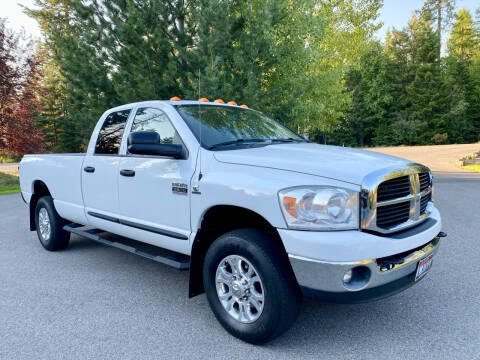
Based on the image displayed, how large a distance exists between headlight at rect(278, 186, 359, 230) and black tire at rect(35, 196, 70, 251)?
407 centimetres

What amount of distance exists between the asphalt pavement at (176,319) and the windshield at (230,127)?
63.1 inches

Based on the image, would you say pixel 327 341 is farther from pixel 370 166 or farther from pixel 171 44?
pixel 171 44

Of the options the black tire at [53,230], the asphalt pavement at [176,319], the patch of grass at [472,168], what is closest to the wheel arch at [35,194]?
the black tire at [53,230]

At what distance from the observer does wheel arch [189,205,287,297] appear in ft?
9.89

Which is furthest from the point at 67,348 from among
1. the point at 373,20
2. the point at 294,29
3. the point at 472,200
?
the point at 373,20

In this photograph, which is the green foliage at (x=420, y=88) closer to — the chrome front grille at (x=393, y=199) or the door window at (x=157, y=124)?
the door window at (x=157, y=124)

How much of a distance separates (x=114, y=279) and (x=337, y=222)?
289 centimetres

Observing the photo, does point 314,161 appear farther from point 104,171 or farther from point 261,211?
point 104,171

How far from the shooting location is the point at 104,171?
4234 mm

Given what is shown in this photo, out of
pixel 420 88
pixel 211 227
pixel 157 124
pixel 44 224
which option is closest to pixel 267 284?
pixel 211 227

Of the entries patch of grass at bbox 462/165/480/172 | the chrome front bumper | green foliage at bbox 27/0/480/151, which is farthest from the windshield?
patch of grass at bbox 462/165/480/172

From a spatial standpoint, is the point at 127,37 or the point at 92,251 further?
the point at 127,37

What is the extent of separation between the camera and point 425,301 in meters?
3.54

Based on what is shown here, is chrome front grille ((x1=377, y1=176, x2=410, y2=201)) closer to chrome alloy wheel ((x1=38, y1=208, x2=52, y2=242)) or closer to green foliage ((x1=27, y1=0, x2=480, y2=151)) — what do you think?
chrome alloy wheel ((x1=38, y1=208, x2=52, y2=242))
